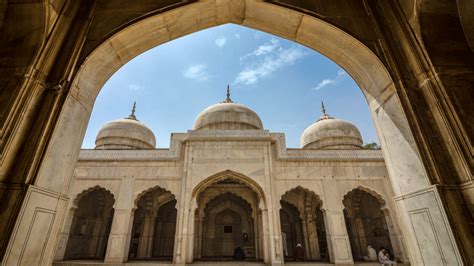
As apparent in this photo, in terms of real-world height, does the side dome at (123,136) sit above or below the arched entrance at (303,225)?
above

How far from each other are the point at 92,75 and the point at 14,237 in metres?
1.72

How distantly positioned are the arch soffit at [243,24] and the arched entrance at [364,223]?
11.0 m

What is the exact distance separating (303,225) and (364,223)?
3487 mm

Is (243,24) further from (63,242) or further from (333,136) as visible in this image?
(333,136)

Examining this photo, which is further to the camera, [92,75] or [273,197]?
[273,197]

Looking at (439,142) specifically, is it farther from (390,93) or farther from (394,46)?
(394,46)

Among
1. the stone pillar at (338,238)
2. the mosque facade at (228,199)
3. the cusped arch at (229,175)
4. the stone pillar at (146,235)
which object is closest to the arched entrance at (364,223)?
the mosque facade at (228,199)

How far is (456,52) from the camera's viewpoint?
7.59 feet

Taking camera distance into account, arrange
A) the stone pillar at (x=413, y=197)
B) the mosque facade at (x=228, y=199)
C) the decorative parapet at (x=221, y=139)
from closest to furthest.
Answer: the stone pillar at (x=413, y=197) < the mosque facade at (x=228, y=199) < the decorative parapet at (x=221, y=139)

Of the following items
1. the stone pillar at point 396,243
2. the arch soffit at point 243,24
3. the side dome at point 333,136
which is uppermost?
the side dome at point 333,136

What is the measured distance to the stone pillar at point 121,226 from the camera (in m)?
9.42

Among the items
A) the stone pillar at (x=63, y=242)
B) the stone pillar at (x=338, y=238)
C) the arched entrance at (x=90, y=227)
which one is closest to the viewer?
the stone pillar at (x=338, y=238)

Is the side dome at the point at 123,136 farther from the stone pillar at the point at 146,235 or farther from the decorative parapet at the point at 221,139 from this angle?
the stone pillar at the point at 146,235

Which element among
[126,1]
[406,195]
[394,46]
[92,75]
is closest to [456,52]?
[394,46]
